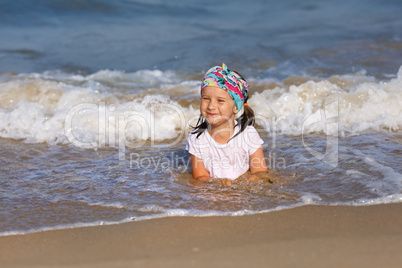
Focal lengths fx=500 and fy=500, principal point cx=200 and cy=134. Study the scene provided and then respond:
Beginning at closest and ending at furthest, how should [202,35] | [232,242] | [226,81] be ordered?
[232,242] < [226,81] < [202,35]

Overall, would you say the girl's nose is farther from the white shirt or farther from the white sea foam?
the white sea foam

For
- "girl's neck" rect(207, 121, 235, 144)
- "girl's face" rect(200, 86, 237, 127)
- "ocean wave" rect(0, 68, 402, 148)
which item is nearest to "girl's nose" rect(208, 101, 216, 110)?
"girl's face" rect(200, 86, 237, 127)

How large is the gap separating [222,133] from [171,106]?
6.51 feet

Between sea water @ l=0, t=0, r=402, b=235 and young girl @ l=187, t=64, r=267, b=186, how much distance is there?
22 centimetres

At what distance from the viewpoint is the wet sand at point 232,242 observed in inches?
95.0

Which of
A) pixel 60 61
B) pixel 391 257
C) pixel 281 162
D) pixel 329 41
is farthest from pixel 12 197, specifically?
pixel 329 41

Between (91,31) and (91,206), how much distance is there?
26.5ft

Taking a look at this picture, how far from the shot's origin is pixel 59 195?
358cm

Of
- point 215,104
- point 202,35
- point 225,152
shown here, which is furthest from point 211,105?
point 202,35

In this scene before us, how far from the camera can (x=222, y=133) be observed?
4145mm

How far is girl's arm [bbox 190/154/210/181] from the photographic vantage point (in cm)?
404

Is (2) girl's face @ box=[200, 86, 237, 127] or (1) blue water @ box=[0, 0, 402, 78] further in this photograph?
(1) blue water @ box=[0, 0, 402, 78]

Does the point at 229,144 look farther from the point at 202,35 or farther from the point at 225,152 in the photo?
the point at 202,35

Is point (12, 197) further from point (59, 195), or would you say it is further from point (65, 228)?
point (65, 228)
